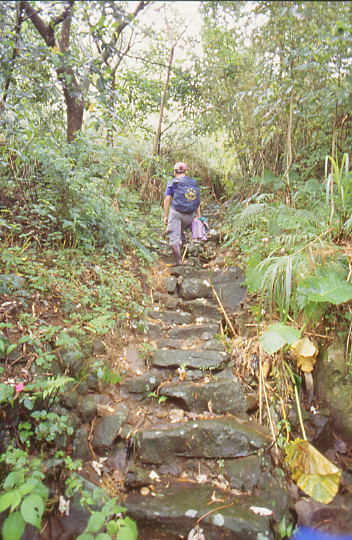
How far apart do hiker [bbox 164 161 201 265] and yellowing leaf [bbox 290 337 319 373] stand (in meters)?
2.70

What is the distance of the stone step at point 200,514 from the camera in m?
2.09

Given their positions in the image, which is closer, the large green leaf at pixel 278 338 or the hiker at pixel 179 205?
the large green leaf at pixel 278 338

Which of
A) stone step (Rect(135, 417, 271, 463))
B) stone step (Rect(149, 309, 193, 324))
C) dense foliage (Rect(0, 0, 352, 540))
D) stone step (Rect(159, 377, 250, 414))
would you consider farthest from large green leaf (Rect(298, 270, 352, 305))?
stone step (Rect(149, 309, 193, 324))

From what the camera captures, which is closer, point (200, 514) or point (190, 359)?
point (200, 514)

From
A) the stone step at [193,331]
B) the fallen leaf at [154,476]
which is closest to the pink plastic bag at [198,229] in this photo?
the stone step at [193,331]

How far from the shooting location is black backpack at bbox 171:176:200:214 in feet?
17.4

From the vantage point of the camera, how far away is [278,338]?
8.64 ft

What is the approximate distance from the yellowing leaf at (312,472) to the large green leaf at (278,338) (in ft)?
2.25

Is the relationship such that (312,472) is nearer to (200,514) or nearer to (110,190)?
(200,514)

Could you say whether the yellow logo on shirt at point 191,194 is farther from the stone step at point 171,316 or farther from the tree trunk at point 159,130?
the stone step at point 171,316

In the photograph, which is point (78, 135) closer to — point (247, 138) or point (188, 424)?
point (247, 138)

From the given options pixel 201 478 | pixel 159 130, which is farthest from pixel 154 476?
pixel 159 130

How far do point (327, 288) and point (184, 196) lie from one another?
3079 mm

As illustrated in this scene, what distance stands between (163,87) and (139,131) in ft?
3.57
